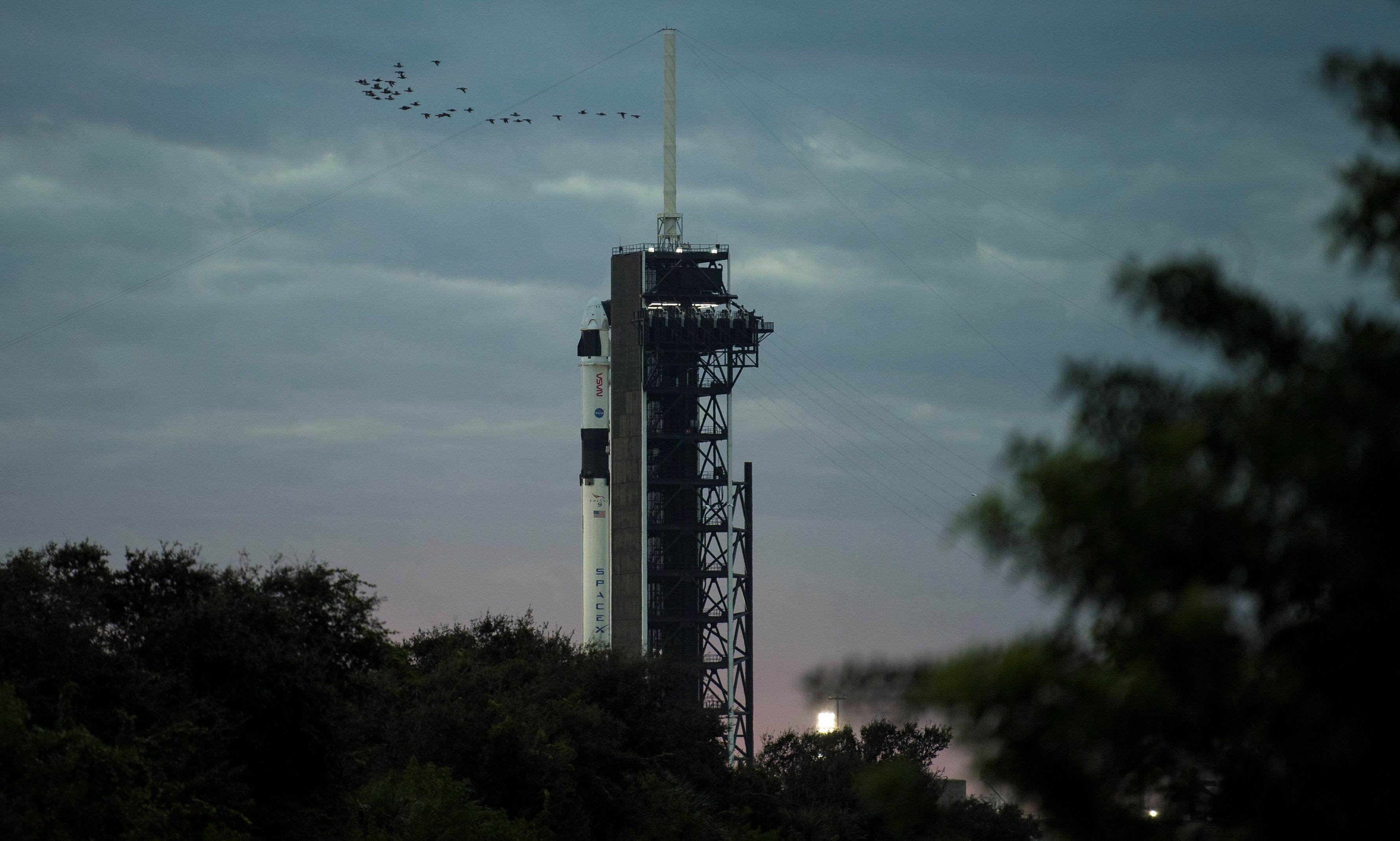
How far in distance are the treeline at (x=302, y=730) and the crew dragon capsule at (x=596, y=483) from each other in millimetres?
36337

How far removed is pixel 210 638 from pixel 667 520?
63947mm

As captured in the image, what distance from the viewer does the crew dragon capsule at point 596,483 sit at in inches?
3851

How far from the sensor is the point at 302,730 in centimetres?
3372

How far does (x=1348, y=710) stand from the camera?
7.84 metres

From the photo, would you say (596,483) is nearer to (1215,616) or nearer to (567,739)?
(567,739)

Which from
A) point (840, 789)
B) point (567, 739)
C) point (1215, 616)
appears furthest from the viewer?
point (840, 789)

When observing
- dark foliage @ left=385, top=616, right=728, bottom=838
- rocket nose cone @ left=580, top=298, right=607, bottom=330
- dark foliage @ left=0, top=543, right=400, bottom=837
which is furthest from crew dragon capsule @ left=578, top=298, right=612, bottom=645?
dark foliage @ left=0, top=543, right=400, bottom=837

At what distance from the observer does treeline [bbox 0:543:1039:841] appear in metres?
24.8

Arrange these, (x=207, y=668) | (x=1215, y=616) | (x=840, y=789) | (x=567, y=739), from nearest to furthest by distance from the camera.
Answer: (x=1215, y=616) → (x=207, y=668) → (x=567, y=739) → (x=840, y=789)

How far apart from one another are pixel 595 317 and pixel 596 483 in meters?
10.9

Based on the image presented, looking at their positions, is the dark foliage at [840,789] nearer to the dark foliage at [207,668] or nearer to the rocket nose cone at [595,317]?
the dark foliage at [207,668]

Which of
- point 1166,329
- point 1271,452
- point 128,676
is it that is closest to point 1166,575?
point 1271,452

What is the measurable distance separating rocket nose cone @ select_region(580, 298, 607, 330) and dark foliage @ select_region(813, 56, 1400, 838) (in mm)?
93161

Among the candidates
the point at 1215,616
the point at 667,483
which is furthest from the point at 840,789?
the point at 1215,616
